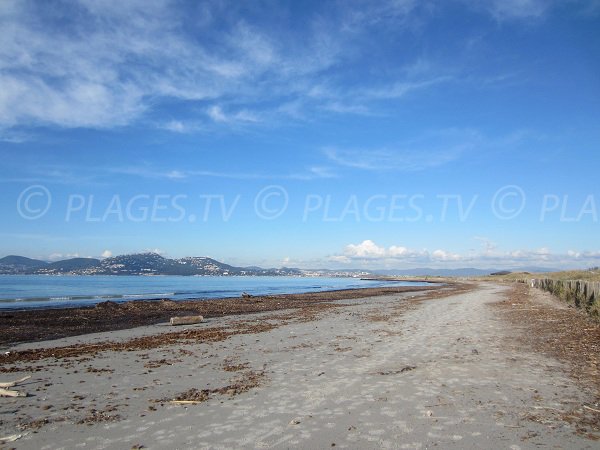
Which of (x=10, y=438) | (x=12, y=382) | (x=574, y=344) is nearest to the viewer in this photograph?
(x=10, y=438)

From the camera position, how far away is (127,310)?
2870 centimetres

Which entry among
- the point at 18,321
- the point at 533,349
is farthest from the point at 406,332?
the point at 18,321

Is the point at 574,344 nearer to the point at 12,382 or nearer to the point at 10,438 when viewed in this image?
the point at 10,438

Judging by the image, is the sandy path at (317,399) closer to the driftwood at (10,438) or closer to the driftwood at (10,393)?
the driftwood at (10,438)

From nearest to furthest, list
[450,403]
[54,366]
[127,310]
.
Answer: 1. [450,403]
2. [54,366]
3. [127,310]

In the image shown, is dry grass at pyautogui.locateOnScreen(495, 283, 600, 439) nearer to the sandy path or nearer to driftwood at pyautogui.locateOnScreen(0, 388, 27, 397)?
the sandy path

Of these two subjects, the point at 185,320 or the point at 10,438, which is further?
the point at 185,320

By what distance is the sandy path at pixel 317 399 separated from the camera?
5.78 m

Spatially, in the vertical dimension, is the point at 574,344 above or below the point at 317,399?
above

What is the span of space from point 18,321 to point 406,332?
20.0 metres

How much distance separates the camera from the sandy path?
5781mm

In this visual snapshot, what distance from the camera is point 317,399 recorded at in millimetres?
7574

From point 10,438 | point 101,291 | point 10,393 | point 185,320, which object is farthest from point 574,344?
point 101,291

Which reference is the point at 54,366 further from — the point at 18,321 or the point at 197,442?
the point at 18,321
